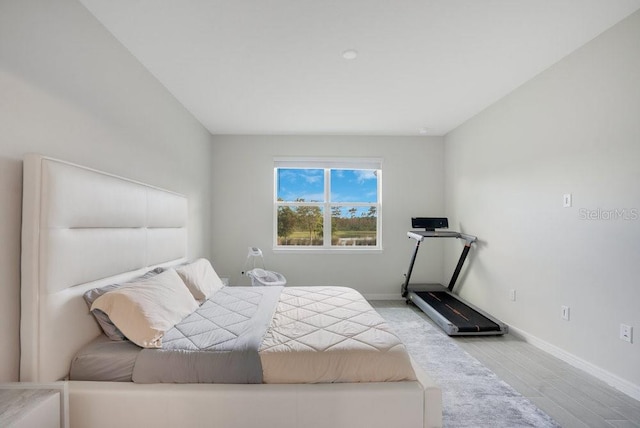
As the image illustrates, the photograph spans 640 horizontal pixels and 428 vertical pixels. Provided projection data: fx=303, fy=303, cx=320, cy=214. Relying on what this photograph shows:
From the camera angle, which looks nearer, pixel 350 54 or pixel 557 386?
pixel 557 386

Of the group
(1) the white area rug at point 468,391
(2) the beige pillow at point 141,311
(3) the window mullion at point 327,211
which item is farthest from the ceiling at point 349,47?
(1) the white area rug at point 468,391

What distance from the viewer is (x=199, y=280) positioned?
2775 mm

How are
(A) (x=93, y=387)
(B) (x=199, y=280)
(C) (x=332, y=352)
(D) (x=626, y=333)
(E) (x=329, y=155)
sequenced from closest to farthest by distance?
(A) (x=93, y=387) < (C) (x=332, y=352) < (D) (x=626, y=333) < (B) (x=199, y=280) < (E) (x=329, y=155)

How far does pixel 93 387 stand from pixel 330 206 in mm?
3830

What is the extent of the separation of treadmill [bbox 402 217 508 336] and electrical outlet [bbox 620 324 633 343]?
1146 mm

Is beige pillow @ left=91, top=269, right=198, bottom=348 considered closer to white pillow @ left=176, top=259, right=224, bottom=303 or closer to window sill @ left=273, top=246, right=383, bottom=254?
white pillow @ left=176, top=259, right=224, bottom=303

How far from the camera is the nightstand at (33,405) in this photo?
1.18m

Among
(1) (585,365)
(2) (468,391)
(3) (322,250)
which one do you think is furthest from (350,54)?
(1) (585,365)

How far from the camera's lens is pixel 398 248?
16.1 feet

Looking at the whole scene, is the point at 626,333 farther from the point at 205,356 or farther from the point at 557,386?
the point at 205,356

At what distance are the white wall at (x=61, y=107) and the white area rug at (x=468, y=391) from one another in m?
2.54

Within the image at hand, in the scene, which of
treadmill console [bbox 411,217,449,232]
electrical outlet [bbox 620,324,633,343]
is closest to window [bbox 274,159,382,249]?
treadmill console [bbox 411,217,449,232]

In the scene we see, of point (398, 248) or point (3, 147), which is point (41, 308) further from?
point (398, 248)

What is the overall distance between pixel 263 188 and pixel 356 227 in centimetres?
164
